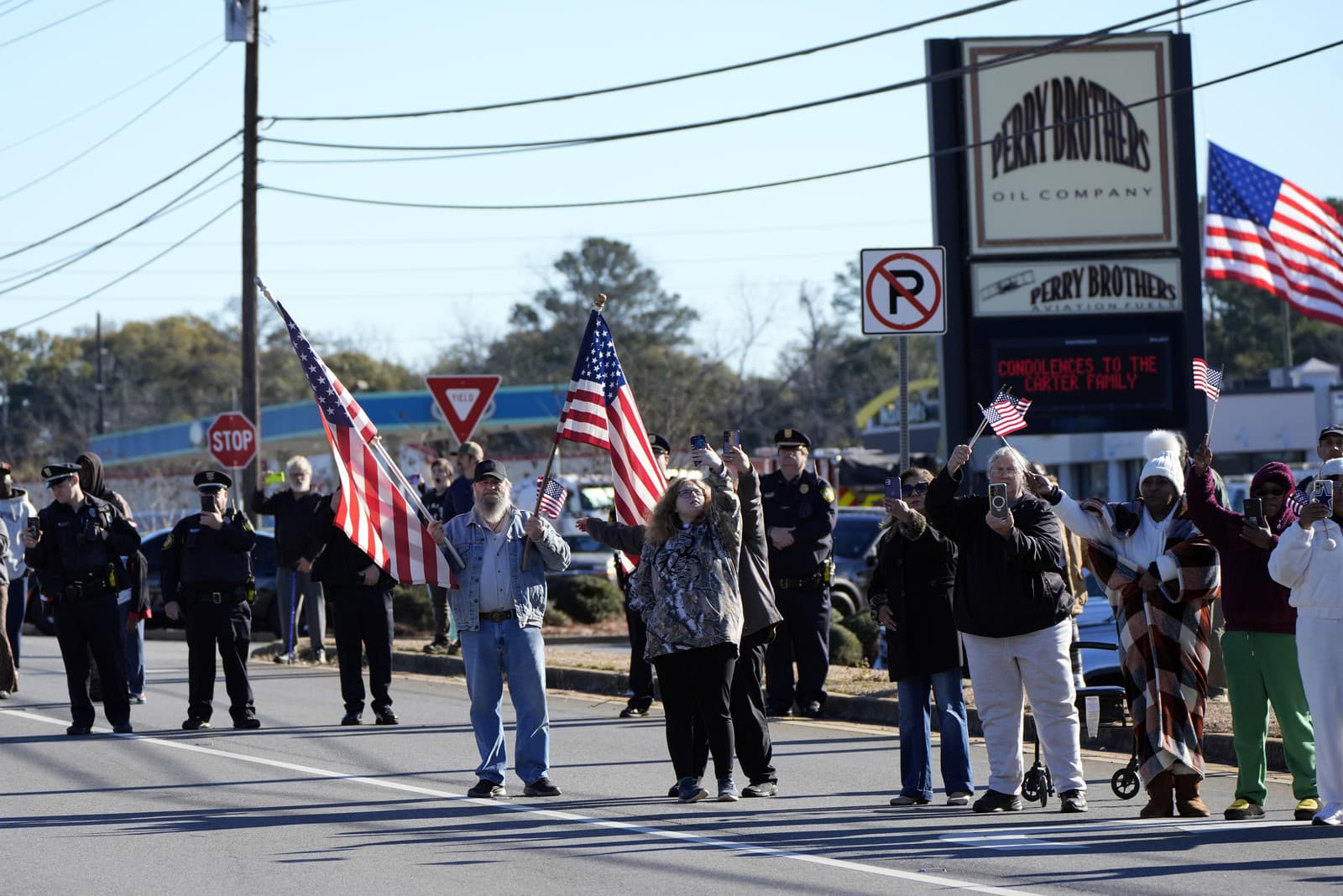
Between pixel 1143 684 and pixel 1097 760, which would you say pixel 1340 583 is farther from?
pixel 1097 760

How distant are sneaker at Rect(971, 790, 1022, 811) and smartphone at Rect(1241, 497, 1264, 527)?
1872 mm

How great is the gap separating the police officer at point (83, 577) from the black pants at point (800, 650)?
192 inches

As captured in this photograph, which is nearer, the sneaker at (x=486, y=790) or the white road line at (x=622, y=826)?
the white road line at (x=622, y=826)

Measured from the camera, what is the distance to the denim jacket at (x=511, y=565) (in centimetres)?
1073

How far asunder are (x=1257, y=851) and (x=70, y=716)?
9852 millimetres

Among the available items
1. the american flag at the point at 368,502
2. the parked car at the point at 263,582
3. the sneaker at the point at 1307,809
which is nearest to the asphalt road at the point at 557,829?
the sneaker at the point at 1307,809

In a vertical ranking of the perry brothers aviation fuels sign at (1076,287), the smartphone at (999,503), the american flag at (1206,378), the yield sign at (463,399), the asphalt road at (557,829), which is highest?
the perry brothers aviation fuels sign at (1076,287)

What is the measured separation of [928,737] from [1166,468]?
1907mm

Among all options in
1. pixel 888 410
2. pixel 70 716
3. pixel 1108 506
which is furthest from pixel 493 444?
pixel 1108 506

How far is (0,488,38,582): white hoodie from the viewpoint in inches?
661

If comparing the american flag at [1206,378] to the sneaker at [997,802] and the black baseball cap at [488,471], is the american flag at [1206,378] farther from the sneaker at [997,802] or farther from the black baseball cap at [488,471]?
the black baseball cap at [488,471]

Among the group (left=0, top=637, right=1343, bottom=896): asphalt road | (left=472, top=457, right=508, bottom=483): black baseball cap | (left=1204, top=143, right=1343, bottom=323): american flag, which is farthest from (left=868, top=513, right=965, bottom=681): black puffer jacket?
(left=1204, top=143, right=1343, bottom=323): american flag

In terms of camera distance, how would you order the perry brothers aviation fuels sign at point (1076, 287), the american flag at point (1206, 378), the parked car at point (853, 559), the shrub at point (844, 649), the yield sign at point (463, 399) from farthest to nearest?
the parked car at point (853, 559)
the yield sign at point (463, 399)
the shrub at point (844, 649)
the perry brothers aviation fuels sign at point (1076, 287)
the american flag at point (1206, 378)

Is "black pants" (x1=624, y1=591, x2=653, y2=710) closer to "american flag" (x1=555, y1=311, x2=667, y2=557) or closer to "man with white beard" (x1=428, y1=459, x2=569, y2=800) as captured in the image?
"american flag" (x1=555, y1=311, x2=667, y2=557)
